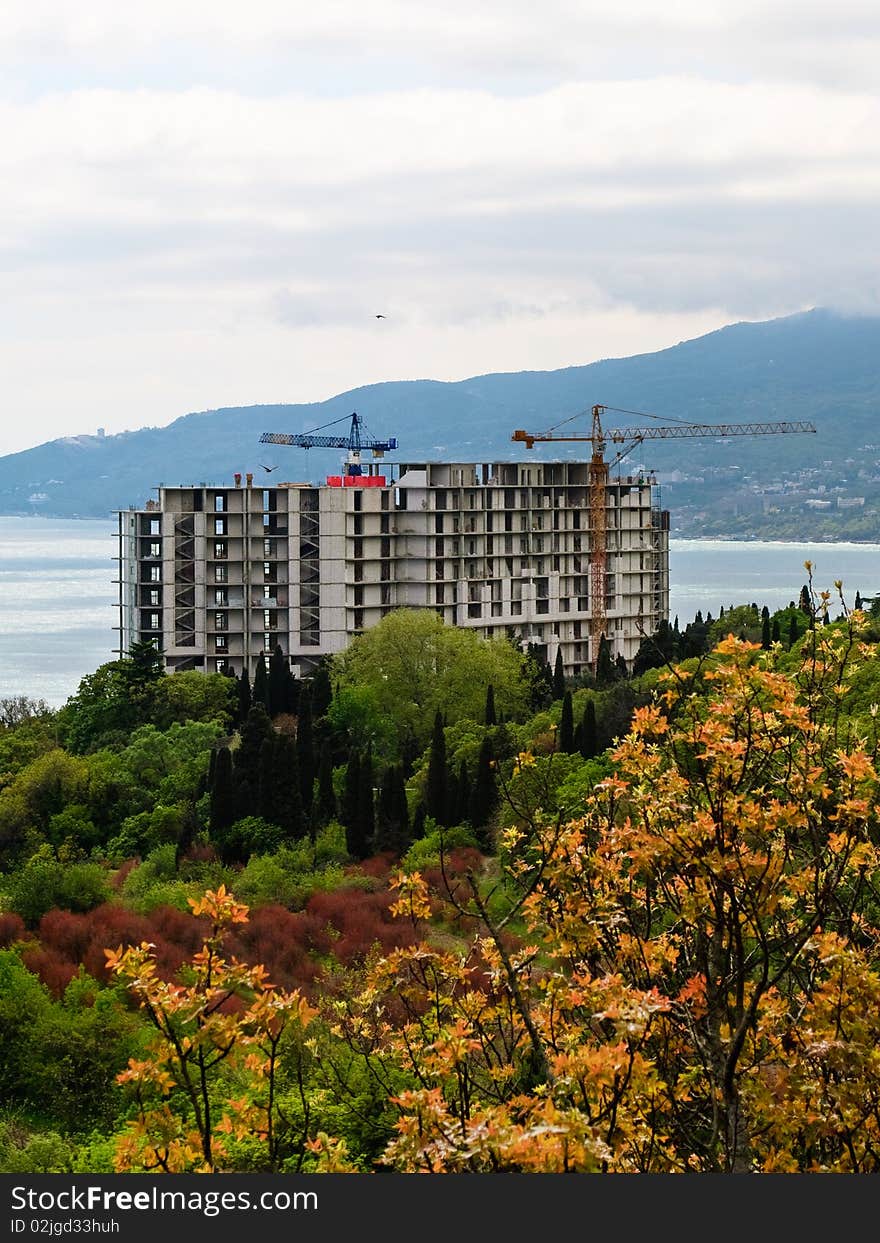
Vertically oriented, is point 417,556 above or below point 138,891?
above

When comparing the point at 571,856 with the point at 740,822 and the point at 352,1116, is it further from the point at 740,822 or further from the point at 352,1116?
the point at 352,1116

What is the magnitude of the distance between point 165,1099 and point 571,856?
1333 centimetres

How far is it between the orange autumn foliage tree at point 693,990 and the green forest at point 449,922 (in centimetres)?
3

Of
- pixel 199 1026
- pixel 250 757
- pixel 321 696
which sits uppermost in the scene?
pixel 199 1026

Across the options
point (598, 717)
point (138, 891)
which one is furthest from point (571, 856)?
point (598, 717)

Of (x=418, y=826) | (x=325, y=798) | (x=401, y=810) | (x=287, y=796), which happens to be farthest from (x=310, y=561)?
(x=418, y=826)

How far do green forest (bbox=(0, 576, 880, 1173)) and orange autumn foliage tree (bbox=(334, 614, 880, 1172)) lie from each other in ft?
0.10

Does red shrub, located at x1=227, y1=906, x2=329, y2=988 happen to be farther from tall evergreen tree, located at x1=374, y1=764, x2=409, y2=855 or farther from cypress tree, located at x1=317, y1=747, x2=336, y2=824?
cypress tree, located at x1=317, y1=747, x2=336, y2=824

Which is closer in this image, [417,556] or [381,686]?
[381,686]

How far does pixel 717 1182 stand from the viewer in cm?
675

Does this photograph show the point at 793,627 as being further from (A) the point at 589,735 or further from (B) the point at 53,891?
(B) the point at 53,891

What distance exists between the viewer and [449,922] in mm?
30516

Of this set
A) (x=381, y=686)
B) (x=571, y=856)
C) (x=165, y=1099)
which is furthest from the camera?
(x=381, y=686)

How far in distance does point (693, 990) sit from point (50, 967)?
66.9 ft
